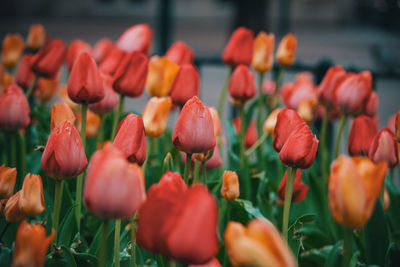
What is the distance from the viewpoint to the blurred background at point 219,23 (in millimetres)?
11795

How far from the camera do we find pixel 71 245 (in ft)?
2.87

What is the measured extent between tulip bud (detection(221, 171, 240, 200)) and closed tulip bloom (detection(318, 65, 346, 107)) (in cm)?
44

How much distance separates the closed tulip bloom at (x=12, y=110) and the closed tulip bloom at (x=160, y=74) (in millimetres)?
317

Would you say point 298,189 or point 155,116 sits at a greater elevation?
point 155,116

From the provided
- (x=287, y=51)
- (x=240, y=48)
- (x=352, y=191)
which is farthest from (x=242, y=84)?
(x=352, y=191)

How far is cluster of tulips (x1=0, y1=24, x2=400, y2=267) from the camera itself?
1.76 ft

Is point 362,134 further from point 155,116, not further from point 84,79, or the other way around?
point 84,79

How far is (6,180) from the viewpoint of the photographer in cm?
83

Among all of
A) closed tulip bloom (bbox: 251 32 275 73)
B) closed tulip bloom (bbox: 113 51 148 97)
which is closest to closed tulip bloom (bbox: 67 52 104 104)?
closed tulip bloom (bbox: 113 51 148 97)

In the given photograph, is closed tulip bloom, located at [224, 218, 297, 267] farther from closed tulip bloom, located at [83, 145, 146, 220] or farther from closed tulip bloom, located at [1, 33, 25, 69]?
closed tulip bloom, located at [1, 33, 25, 69]

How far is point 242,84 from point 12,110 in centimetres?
58

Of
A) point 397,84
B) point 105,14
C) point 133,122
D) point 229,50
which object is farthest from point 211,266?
point 105,14

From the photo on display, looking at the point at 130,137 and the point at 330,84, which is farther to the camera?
the point at 330,84

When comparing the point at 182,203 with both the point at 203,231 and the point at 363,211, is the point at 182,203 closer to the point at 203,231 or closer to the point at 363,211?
the point at 203,231
